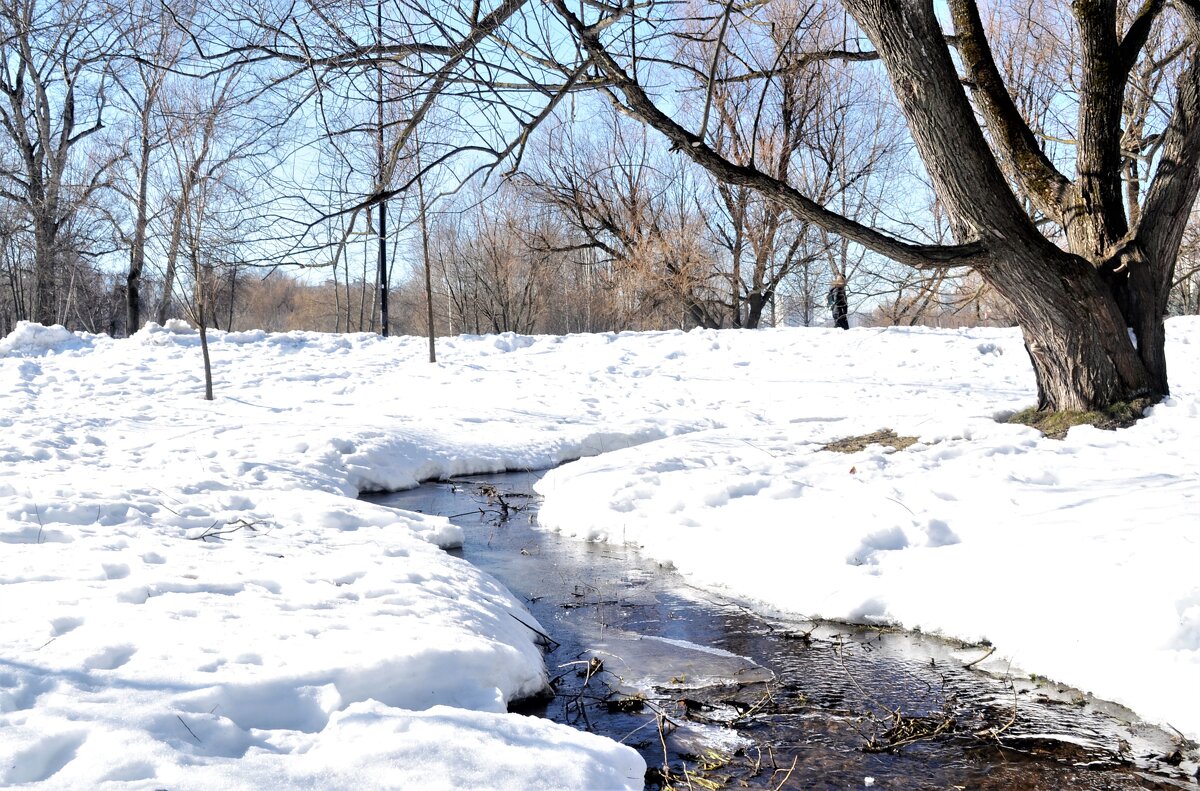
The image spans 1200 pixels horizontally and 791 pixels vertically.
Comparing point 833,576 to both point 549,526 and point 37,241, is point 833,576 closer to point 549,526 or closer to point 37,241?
point 549,526

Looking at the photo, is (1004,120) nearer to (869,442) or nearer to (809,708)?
(869,442)

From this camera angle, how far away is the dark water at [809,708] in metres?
3.03

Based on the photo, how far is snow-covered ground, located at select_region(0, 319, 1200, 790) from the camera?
2.53m

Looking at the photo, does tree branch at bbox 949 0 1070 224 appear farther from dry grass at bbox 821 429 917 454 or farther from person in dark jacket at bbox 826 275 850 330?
person in dark jacket at bbox 826 275 850 330

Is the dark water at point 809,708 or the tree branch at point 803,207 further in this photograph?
the tree branch at point 803,207

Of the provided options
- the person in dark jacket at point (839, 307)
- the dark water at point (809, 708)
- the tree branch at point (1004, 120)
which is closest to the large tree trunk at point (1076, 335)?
the tree branch at point (1004, 120)

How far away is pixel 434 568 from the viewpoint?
15.9 ft

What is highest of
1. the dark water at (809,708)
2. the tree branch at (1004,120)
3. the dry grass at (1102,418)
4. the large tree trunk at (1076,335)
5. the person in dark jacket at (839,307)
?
the tree branch at (1004,120)

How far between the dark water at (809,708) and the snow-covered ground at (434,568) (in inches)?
10.0

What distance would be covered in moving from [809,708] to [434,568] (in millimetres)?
2267

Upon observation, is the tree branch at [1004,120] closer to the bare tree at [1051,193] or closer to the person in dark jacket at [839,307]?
the bare tree at [1051,193]

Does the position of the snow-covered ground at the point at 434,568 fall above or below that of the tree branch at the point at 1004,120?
below

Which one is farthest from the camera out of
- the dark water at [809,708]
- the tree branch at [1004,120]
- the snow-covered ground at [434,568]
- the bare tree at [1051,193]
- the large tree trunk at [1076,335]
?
the tree branch at [1004,120]

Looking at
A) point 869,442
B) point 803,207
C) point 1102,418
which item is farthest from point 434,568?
point 1102,418
